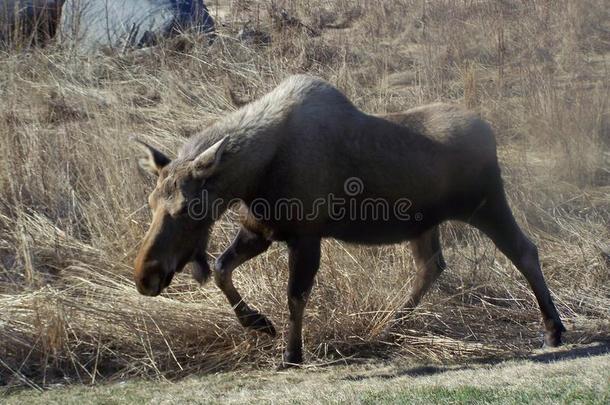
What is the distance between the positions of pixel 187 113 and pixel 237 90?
32.9 inches

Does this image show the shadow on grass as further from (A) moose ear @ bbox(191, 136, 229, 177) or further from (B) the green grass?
(A) moose ear @ bbox(191, 136, 229, 177)

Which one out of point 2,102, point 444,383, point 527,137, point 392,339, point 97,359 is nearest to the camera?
point 444,383

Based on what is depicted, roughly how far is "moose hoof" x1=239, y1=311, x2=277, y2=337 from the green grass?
15.4 inches

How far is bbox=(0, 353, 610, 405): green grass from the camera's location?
18.7 ft

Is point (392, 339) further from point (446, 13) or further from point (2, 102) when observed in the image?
point (446, 13)

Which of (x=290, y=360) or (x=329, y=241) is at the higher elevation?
(x=329, y=241)

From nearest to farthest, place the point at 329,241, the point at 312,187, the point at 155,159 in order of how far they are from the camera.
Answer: the point at 155,159 → the point at 312,187 → the point at 329,241

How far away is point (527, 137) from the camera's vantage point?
11.9 metres

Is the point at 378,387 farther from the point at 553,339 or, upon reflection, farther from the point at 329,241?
the point at 329,241

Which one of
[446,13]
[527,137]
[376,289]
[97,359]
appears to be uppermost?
[446,13]

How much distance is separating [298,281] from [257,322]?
533 mm

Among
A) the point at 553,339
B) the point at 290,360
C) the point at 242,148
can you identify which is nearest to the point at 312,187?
the point at 242,148

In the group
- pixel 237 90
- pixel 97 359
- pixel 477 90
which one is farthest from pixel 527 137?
pixel 97 359

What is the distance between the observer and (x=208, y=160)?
258 inches
